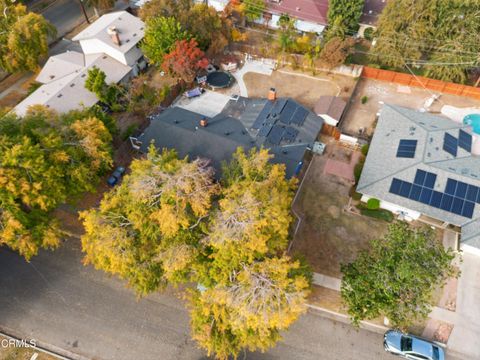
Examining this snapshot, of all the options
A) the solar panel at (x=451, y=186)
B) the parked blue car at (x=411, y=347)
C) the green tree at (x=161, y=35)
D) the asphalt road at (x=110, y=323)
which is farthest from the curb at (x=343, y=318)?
the green tree at (x=161, y=35)

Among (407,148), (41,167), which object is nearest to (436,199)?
(407,148)

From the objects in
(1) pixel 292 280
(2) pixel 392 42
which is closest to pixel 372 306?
(1) pixel 292 280

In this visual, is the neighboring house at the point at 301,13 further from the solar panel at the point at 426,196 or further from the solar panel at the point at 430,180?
the solar panel at the point at 426,196

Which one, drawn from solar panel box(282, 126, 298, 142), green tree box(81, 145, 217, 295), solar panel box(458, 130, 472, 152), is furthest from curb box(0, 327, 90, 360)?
solar panel box(458, 130, 472, 152)

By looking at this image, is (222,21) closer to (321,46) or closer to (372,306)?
(321,46)

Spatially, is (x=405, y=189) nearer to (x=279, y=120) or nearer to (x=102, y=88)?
(x=279, y=120)

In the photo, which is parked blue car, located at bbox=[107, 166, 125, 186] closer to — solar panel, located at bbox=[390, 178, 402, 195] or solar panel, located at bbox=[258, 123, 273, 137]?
solar panel, located at bbox=[258, 123, 273, 137]
